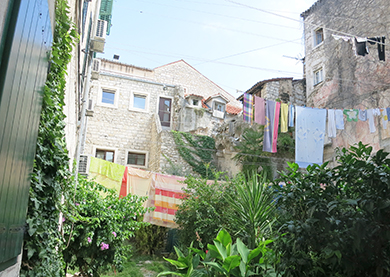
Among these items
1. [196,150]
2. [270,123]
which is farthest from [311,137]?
[196,150]

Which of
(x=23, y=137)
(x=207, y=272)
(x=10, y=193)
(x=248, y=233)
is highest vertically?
(x=23, y=137)

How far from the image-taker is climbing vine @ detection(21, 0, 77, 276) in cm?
190

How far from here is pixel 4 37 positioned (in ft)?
3.46

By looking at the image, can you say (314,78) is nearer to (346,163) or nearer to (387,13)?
(387,13)

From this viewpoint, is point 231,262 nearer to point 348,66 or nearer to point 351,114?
point 351,114

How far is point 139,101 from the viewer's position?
641 inches

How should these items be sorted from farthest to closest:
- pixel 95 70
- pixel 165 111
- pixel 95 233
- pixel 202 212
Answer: pixel 165 111 < pixel 95 70 < pixel 202 212 < pixel 95 233

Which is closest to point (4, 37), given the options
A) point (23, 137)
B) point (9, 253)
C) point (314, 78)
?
point (23, 137)

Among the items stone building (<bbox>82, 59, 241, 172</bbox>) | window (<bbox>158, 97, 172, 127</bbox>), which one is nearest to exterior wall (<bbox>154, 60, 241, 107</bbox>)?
stone building (<bbox>82, 59, 241, 172</bbox>)

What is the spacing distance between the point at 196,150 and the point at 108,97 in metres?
5.57

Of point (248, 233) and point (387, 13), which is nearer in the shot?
point (248, 233)

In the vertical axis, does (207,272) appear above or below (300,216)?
below

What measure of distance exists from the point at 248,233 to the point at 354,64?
11165mm

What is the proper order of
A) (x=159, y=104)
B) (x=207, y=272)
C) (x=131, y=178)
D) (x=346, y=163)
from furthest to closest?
(x=159, y=104) → (x=131, y=178) → (x=207, y=272) → (x=346, y=163)
